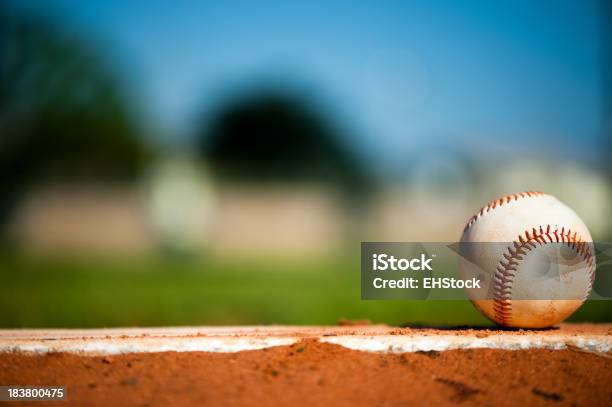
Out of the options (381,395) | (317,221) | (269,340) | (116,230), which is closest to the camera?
(381,395)

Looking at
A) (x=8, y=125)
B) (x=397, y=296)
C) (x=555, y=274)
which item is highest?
(x=8, y=125)

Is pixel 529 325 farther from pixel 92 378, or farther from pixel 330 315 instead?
→ pixel 330 315

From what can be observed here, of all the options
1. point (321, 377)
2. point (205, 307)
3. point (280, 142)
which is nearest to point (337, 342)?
point (321, 377)

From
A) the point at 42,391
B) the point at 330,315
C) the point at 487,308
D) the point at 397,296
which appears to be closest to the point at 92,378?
the point at 42,391

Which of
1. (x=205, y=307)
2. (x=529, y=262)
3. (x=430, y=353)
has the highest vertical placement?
(x=529, y=262)

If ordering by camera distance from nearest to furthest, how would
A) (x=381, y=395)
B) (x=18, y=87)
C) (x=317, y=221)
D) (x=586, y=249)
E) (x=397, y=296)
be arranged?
1. (x=381, y=395)
2. (x=586, y=249)
3. (x=397, y=296)
4. (x=18, y=87)
5. (x=317, y=221)

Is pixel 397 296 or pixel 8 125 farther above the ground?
pixel 8 125

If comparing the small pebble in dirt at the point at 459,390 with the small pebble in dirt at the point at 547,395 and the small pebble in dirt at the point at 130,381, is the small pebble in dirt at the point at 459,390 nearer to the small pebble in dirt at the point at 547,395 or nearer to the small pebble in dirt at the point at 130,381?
the small pebble in dirt at the point at 547,395

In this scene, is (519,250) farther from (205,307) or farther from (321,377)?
(205,307)
